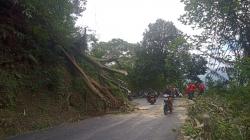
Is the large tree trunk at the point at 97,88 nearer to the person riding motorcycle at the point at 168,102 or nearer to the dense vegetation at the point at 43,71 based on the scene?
the dense vegetation at the point at 43,71

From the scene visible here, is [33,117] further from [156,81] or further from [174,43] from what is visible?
[156,81]

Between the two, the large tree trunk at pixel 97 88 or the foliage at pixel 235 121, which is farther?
the large tree trunk at pixel 97 88

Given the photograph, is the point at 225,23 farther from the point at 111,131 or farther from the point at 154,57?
the point at 154,57

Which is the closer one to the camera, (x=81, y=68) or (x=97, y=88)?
(x=97, y=88)

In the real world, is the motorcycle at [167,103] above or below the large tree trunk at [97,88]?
below

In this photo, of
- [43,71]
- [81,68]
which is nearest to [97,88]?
[81,68]

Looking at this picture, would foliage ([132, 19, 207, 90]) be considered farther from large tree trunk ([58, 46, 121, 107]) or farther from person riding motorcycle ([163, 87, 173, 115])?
large tree trunk ([58, 46, 121, 107])

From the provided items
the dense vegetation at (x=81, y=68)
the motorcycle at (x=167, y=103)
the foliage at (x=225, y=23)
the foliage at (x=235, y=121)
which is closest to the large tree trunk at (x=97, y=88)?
the dense vegetation at (x=81, y=68)

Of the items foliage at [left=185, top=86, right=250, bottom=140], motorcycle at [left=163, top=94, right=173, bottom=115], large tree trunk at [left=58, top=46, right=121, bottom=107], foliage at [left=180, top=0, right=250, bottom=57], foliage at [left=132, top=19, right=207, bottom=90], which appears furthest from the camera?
foliage at [left=132, top=19, right=207, bottom=90]

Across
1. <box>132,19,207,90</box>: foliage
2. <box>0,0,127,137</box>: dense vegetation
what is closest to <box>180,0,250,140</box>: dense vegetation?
<box>0,0,127,137</box>: dense vegetation

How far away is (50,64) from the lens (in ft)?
75.9

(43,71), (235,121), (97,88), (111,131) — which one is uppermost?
(43,71)

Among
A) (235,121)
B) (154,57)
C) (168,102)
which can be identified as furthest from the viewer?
(154,57)

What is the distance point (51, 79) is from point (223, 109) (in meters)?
9.99
